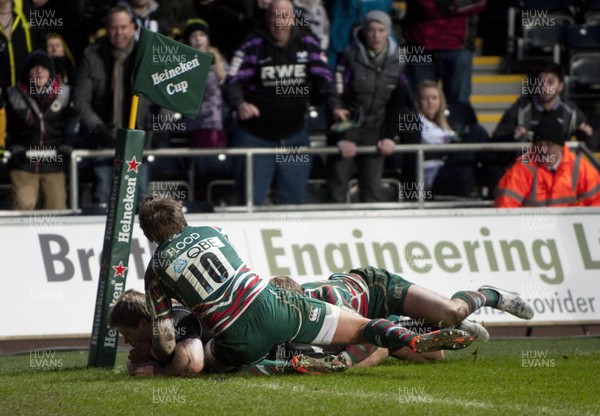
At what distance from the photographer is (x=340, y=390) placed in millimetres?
8617

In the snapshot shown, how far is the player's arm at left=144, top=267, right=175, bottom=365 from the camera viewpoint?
9.09m

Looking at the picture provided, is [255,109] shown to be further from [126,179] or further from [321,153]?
[126,179]

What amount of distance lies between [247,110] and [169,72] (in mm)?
4076

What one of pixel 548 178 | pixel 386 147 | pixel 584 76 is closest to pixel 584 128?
pixel 548 178

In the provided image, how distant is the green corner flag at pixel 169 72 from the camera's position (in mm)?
10250

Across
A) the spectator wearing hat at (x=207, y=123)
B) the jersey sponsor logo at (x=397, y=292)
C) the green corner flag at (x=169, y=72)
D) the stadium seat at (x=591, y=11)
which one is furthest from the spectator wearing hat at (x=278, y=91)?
the stadium seat at (x=591, y=11)

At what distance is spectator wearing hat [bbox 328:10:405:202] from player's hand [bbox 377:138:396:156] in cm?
12

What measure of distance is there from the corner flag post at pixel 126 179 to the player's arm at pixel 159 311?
1191 millimetres

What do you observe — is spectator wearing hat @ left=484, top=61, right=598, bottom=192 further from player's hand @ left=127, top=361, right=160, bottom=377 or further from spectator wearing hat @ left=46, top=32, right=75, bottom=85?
player's hand @ left=127, top=361, right=160, bottom=377

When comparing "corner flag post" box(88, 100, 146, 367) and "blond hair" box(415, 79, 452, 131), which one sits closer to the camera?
"corner flag post" box(88, 100, 146, 367)

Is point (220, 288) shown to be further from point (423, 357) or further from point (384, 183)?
point (384, 183)

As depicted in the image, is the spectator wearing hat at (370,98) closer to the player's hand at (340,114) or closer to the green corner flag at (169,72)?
the player's hand at (340,114)

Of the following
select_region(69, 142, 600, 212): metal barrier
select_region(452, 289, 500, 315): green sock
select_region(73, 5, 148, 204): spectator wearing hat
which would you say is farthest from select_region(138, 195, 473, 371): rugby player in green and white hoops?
select_region(73, 5, 148, 204): spectator wearing hat

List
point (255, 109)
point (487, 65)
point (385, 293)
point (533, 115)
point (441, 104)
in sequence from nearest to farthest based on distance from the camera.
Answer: point (385, 293) → point (255, 109) → point (441, 104) → point (533, 115) → point (487, 65)
